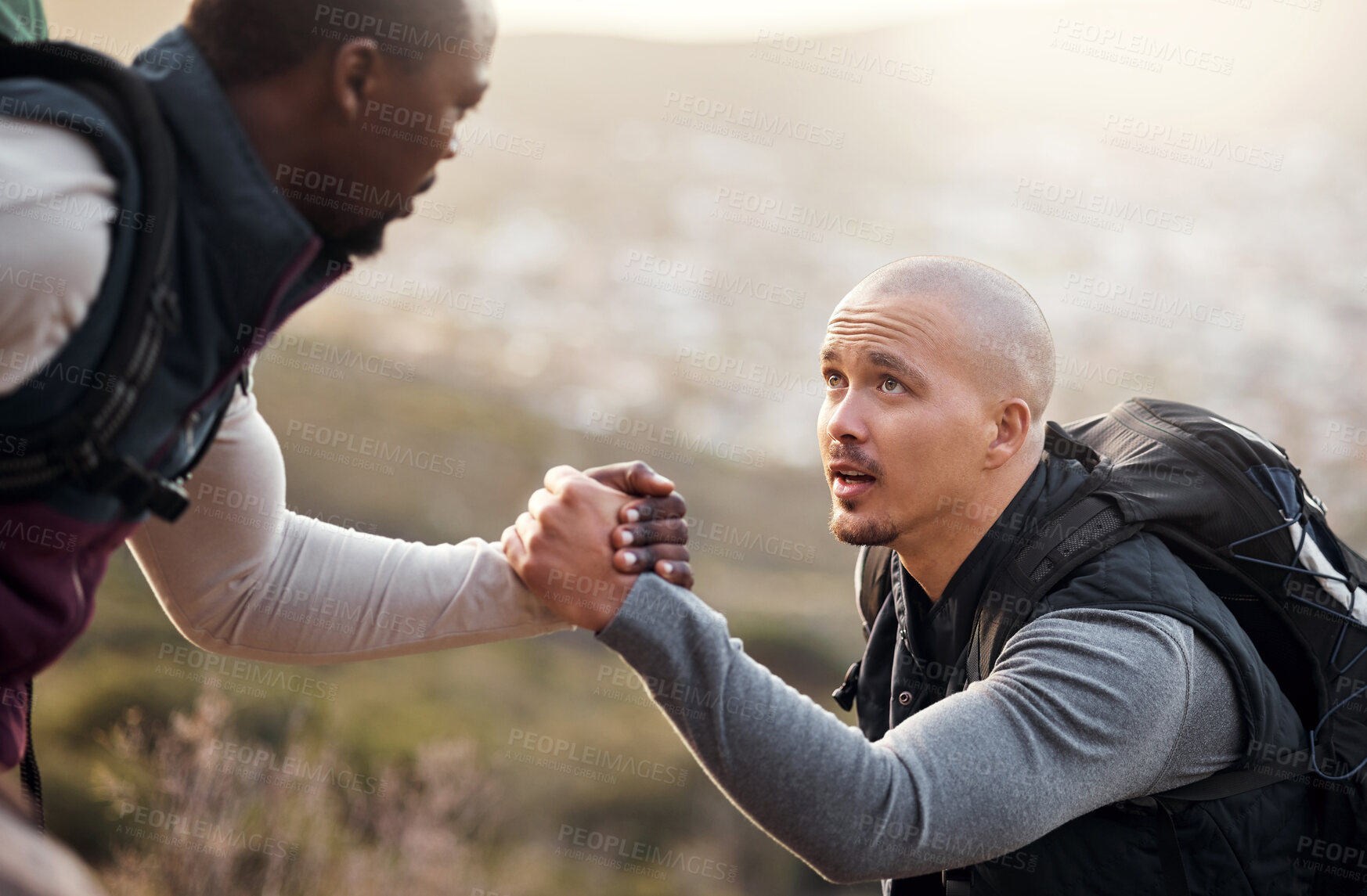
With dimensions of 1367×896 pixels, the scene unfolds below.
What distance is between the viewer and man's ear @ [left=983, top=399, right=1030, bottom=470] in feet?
8.44

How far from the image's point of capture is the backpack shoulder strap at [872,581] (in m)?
2.95

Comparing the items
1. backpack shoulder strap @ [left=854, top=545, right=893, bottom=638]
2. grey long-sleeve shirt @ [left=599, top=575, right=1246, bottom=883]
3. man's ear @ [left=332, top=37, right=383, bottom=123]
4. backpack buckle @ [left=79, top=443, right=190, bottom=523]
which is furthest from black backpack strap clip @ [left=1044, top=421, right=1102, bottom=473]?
backpack buckle @ [left=79, top=443, right=190, bottom=523]

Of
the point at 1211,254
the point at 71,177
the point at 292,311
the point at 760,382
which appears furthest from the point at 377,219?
the point at 1211,254

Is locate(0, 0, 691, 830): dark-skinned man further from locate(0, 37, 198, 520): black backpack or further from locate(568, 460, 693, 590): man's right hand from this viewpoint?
locate(568, 460, 693, 590): man's right hand

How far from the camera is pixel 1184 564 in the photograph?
7.81ft

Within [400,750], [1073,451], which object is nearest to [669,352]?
[400,750]

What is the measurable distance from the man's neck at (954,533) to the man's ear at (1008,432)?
1.6 inches

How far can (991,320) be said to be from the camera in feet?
8.51

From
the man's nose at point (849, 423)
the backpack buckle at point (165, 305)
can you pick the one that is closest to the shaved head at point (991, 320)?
the man's nose at point (849, 423)

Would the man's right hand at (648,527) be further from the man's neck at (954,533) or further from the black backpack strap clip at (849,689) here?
the black backpack strap clip at (849,689)

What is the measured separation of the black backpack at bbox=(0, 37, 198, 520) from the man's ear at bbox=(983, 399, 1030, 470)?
1951 mm

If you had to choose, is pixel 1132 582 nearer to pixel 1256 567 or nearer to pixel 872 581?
pixel 1256 567

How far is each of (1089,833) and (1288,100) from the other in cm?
2114

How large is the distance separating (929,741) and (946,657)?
65cm
